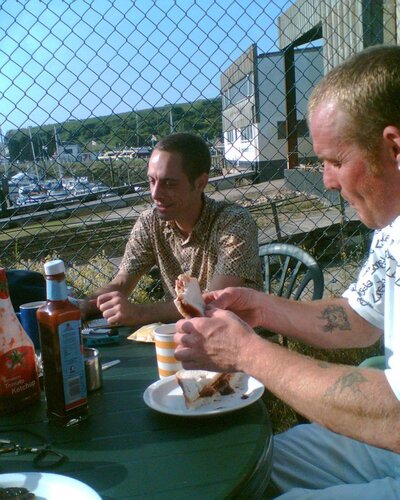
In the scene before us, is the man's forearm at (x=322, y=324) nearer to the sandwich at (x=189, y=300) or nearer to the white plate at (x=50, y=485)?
the sandwich at (x=189, y=300)

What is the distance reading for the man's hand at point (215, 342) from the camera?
151 centimetres

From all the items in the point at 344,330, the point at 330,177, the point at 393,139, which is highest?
the point at 393,139

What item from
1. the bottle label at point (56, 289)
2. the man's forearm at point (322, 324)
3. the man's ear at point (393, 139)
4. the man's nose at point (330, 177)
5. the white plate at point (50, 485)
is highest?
the man's ear at point (393, 139)

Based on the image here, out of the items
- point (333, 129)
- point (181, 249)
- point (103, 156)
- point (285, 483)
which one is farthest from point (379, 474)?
point (103, 156)

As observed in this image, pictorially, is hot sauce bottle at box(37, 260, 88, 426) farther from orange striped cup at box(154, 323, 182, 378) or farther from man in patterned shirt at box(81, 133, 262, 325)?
man in patterned shirt at box(81, 133, 262, 325)

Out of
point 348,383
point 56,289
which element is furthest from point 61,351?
point 348,383

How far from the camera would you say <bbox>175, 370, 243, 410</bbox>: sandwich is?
1.48 metres

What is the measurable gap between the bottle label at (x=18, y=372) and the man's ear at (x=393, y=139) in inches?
41.3

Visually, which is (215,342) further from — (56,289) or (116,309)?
(116,309)

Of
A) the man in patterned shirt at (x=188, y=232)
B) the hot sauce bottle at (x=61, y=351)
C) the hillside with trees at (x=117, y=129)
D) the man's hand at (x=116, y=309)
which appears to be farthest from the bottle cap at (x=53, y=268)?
the hillside with trees at (x=117, y=129)

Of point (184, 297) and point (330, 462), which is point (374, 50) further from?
point (330, 462)

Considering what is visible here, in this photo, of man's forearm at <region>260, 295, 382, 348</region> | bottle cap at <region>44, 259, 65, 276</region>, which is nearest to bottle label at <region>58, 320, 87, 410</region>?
bottle cap at <region>44, 259, 65, 276</region>

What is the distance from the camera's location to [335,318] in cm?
205

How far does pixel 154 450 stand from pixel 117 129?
282cm
